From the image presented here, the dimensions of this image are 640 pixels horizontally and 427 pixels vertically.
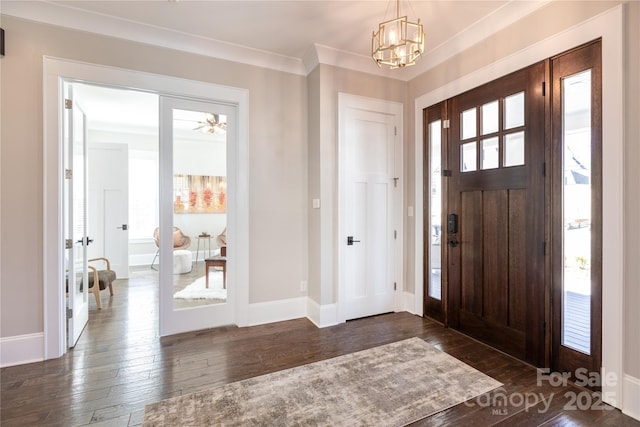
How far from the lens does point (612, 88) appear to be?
1952 mm

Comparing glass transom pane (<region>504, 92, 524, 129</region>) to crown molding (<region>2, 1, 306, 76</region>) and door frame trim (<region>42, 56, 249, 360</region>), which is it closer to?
crown molding (<region>2, 1, 306, 76</region>)

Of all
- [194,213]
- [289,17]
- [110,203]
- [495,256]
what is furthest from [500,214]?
[110,203]

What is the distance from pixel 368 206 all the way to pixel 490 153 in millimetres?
1415

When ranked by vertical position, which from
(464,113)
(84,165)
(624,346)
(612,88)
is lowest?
(624,346)

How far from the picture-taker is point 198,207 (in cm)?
313

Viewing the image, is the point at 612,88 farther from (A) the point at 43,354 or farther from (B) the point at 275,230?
(A) the point at 43,354

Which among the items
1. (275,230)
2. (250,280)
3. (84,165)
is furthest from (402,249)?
(84,165)

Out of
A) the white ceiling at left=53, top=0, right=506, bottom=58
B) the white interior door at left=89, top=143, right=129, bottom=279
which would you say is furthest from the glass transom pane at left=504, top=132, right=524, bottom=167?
the white interior door at left=89, top=143, right=129, bottom=279

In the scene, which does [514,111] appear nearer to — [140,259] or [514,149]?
[514,149]

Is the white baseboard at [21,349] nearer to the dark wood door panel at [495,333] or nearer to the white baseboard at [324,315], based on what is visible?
the white baseboard at [324,315]

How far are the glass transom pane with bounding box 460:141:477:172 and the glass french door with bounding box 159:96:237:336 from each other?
2537mm

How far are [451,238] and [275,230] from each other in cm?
203

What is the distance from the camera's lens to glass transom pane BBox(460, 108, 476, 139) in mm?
3008

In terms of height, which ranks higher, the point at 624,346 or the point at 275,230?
the point at 275,230
